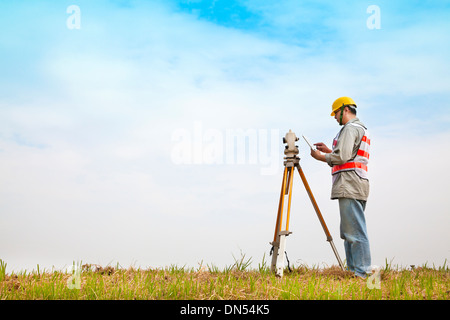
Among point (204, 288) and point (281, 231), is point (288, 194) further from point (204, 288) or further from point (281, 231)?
point (204, 288)

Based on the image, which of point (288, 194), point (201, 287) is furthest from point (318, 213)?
point (201, 287)

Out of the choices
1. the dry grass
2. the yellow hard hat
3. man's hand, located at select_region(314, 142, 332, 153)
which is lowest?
the dry grass

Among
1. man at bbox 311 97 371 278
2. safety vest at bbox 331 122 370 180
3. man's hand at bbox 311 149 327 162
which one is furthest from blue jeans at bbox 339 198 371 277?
man's hand at bbox 311 149 327 162

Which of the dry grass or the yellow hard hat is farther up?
the yellow hard hat

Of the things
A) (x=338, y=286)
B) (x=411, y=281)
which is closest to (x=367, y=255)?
(x=411, y=281)

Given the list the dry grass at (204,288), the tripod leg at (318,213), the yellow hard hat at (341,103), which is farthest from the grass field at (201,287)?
the yellow hard hat at (341,103)

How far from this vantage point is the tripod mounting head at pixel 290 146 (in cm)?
780

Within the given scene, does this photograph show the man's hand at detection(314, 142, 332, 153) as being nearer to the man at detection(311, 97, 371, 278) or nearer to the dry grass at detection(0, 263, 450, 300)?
the man at detection(311, 97, 371, 278)

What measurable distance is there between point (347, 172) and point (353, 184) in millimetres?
233

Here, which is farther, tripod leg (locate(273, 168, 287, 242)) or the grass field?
tripod leg (locate(273, 168, 287, 242))

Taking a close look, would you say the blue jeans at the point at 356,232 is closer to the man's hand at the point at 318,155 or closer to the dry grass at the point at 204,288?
the dry grass at the point at 204,288

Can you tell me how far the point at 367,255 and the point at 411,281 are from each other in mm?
794

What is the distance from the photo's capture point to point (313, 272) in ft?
26.8

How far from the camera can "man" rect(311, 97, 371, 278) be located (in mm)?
7605
